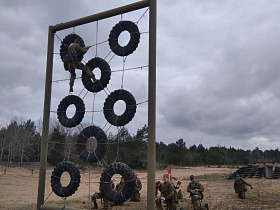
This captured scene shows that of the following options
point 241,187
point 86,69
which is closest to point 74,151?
point 241,187

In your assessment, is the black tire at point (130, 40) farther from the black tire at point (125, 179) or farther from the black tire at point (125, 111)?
the black tire at point (125, 179)

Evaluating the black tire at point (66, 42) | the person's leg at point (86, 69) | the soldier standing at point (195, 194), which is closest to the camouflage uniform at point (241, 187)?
the soldier standing at point (195, 194)

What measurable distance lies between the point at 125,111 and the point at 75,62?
88.2 inches

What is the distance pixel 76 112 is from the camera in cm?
800

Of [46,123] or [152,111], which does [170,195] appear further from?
[46,123]

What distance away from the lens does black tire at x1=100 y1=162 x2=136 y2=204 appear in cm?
648

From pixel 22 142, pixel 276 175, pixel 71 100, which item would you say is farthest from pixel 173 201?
pixel 22 142

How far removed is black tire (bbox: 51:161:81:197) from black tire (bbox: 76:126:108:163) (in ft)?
1.37

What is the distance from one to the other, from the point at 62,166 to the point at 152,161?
2.74m

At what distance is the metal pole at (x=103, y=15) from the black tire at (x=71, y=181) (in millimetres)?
4095

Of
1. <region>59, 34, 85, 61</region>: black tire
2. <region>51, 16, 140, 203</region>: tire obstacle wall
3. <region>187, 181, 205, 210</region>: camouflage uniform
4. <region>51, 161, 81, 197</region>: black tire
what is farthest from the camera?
<region>187, 181, 205, 210</region>: camouflage uniform

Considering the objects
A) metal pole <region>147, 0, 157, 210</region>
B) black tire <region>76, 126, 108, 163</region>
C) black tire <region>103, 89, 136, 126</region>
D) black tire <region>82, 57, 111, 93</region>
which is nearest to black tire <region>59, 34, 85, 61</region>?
black tire <region>82, 57, 111, 93</region>

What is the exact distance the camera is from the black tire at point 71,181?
747cm

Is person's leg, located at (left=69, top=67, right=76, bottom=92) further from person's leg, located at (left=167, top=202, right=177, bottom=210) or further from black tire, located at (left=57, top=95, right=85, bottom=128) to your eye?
person's leg, located at (left=167, top=202, right=177, bottom=210)
